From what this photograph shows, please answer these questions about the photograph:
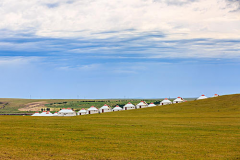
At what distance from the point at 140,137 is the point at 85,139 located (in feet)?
16.6

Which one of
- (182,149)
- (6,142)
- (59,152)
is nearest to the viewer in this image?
(59,152)

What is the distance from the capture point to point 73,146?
861 inches

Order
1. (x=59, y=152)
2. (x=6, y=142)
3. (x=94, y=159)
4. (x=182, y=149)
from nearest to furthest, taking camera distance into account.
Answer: (x=94, y=159)
(x=59, y=152)
(x=182, y=149)
(x=6, y=142)

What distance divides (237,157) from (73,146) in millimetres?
11238

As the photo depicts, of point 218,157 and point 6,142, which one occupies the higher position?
point 6,142

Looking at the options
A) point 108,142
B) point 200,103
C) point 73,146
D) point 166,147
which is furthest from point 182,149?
point 200,103

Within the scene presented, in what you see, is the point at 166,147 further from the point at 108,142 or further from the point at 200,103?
the point at 200,103

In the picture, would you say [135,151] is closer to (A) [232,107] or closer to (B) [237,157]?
(B) [237,157]

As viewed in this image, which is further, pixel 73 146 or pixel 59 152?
pixel 73 146

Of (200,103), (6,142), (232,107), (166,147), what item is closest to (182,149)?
(166,147)

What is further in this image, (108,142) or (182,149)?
(108,142)

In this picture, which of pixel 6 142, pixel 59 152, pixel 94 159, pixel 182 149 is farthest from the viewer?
pixel 6 142

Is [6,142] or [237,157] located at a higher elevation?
[6,142]

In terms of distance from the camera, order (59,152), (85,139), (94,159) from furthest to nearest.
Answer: (85,139), (59,152), (94,159)
